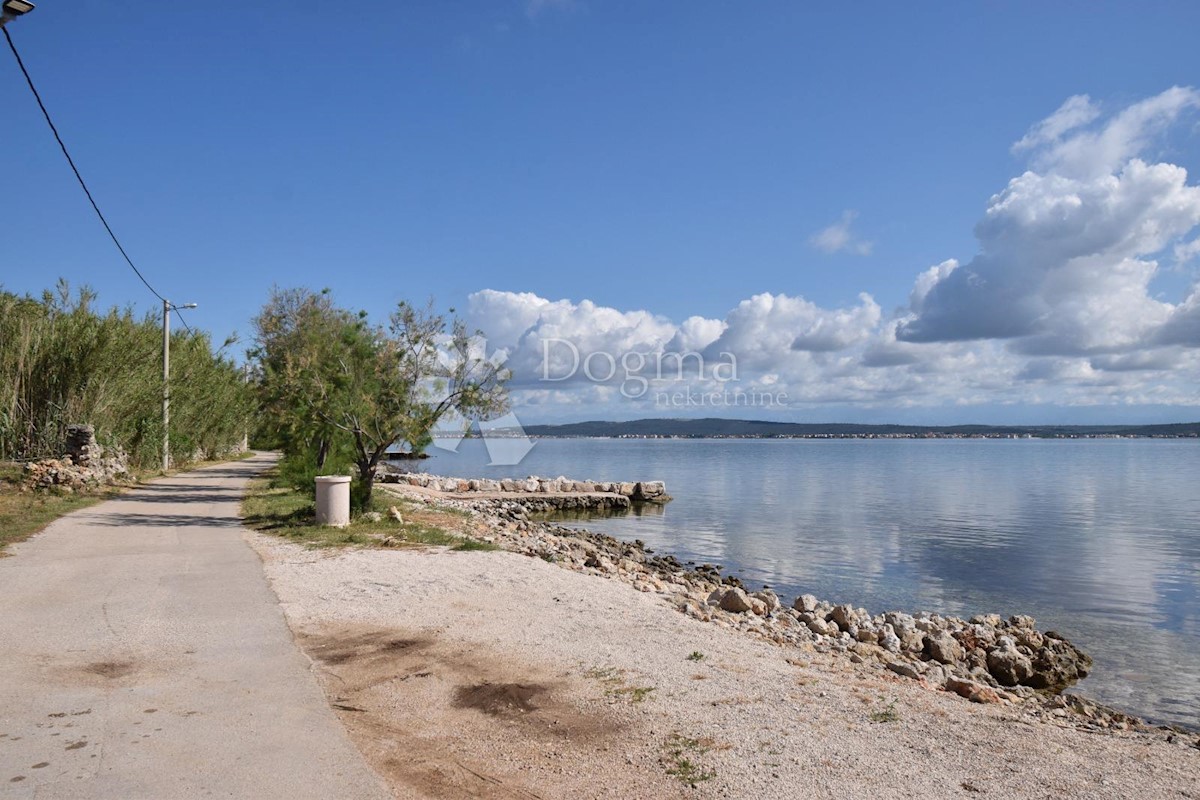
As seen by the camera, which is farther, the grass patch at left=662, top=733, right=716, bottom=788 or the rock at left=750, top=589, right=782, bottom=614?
the rock at left=750, top=589, right=782, bottom=614

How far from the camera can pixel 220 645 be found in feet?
24.7

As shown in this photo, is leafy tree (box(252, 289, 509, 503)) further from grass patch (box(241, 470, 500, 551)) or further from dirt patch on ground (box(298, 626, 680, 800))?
dirt patch on ground (box(298, 626, 680, 800))

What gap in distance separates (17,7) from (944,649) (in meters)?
16.3

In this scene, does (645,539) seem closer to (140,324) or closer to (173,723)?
(140,324)

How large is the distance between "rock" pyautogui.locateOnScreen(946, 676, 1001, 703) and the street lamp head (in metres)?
14.6

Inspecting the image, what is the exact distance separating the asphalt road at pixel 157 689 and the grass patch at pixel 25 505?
2681 millimetres

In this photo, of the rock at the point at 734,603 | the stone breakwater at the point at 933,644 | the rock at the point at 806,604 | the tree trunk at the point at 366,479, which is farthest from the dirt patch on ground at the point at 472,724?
the tree trunk at the point at 366,479

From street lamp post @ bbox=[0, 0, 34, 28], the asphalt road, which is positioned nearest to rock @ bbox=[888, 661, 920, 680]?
the asphalt road

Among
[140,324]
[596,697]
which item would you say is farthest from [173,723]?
[140,324]

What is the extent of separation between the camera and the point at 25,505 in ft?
58.5

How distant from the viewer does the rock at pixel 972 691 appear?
9094 millimetres

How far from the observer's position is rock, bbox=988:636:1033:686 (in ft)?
41.0

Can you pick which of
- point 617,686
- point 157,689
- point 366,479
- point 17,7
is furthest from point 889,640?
point 17,7

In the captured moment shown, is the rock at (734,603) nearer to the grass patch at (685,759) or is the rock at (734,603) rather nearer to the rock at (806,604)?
the rock at (806,604)
